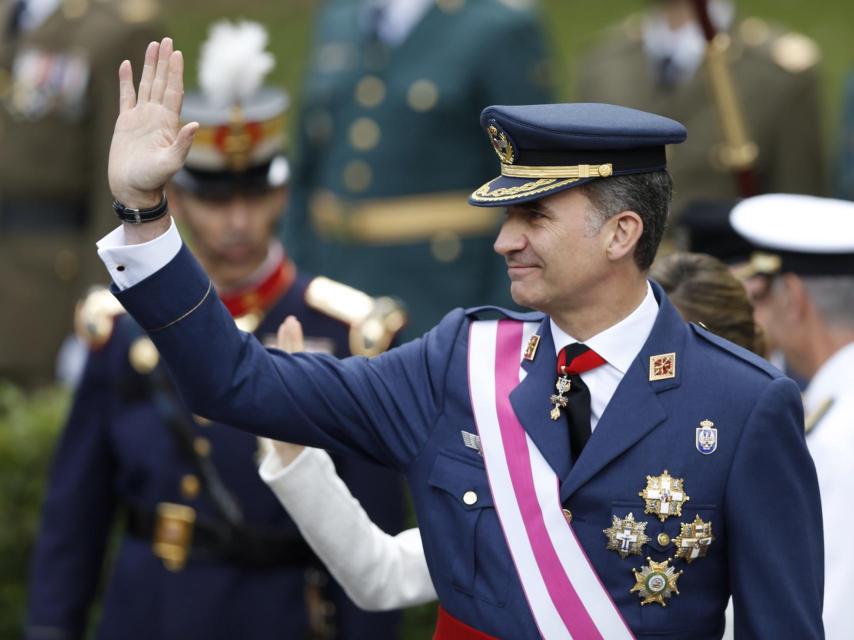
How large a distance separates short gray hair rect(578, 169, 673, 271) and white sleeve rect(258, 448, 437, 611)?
2.73 feet

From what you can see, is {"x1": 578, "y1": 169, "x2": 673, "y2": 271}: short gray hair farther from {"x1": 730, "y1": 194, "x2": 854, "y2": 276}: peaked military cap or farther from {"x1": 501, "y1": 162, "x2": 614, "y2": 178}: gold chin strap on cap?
{"x1": 730, "y1": 194, "x2": 854, "y2": 276}: peaked military cap

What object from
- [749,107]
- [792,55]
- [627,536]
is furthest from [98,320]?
[792,55]

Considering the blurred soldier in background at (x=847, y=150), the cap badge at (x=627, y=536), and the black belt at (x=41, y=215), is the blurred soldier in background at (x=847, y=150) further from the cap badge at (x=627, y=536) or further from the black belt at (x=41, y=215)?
the cap badge at (x=627, y=536)

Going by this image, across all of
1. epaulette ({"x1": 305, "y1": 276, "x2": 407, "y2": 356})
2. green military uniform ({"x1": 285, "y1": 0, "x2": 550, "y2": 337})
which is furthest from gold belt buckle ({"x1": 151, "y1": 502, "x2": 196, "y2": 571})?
green military uniform ({"x1": 285, "y1": 0, "x2": 550, "y2": 337})

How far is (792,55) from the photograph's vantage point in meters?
7.21

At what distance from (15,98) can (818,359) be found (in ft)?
13.7

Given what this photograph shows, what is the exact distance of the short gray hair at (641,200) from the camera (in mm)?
3213

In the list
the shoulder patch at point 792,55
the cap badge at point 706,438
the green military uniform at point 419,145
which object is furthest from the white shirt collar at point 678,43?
the cap badge at point 706,438

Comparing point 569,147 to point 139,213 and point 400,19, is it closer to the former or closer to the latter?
point 139,213

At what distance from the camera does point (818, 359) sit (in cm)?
437

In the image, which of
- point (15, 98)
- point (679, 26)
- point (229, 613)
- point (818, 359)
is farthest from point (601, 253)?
point (15, 98)

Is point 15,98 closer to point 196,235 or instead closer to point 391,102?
point 391,102

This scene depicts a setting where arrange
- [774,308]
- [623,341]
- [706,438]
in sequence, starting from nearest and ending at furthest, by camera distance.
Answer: [706,438] → [623,341] → [774,308]

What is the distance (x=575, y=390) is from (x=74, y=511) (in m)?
1.96
